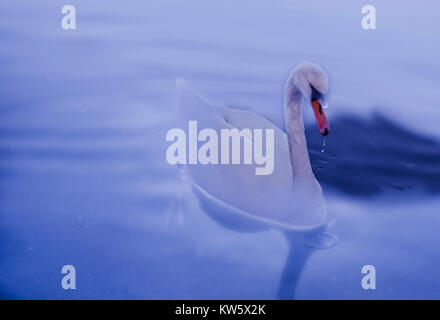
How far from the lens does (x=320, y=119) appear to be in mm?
1617

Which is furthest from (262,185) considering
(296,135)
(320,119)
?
(320,119)

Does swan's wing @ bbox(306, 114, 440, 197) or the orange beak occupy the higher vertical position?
the orange beak

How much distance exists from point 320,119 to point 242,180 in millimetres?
335

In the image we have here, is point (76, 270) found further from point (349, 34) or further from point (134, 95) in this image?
point (349, 34)

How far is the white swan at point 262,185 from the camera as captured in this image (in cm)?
178

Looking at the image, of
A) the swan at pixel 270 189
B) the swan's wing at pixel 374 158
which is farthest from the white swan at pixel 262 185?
the swan's wing at pixel 374 158

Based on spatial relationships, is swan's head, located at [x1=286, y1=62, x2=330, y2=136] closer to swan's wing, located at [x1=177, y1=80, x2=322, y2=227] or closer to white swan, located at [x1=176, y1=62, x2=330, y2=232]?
white swan, located at [x1=176, y1=62, x2=330, y2=232]

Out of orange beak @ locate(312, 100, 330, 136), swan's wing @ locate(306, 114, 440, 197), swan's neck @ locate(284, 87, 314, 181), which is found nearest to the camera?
orange beak @ locate(312, 100, 330, 136)

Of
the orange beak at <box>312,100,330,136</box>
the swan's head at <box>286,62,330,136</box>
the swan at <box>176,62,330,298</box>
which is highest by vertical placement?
the swan's head at <box>286,62,330,136</box>

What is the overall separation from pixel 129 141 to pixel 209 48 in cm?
41

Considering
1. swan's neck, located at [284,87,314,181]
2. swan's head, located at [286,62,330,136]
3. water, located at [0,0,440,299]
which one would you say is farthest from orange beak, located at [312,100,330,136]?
water, located at [0,0,440,299]

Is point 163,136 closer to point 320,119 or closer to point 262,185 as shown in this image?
point 262,185

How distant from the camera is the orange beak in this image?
1598 millimetres

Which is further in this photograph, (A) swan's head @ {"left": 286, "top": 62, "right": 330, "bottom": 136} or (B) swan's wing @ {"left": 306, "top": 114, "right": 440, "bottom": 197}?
(B) swan's wing @ {"left": 306, "top": 114, "right": 440, "bottom": 197}
